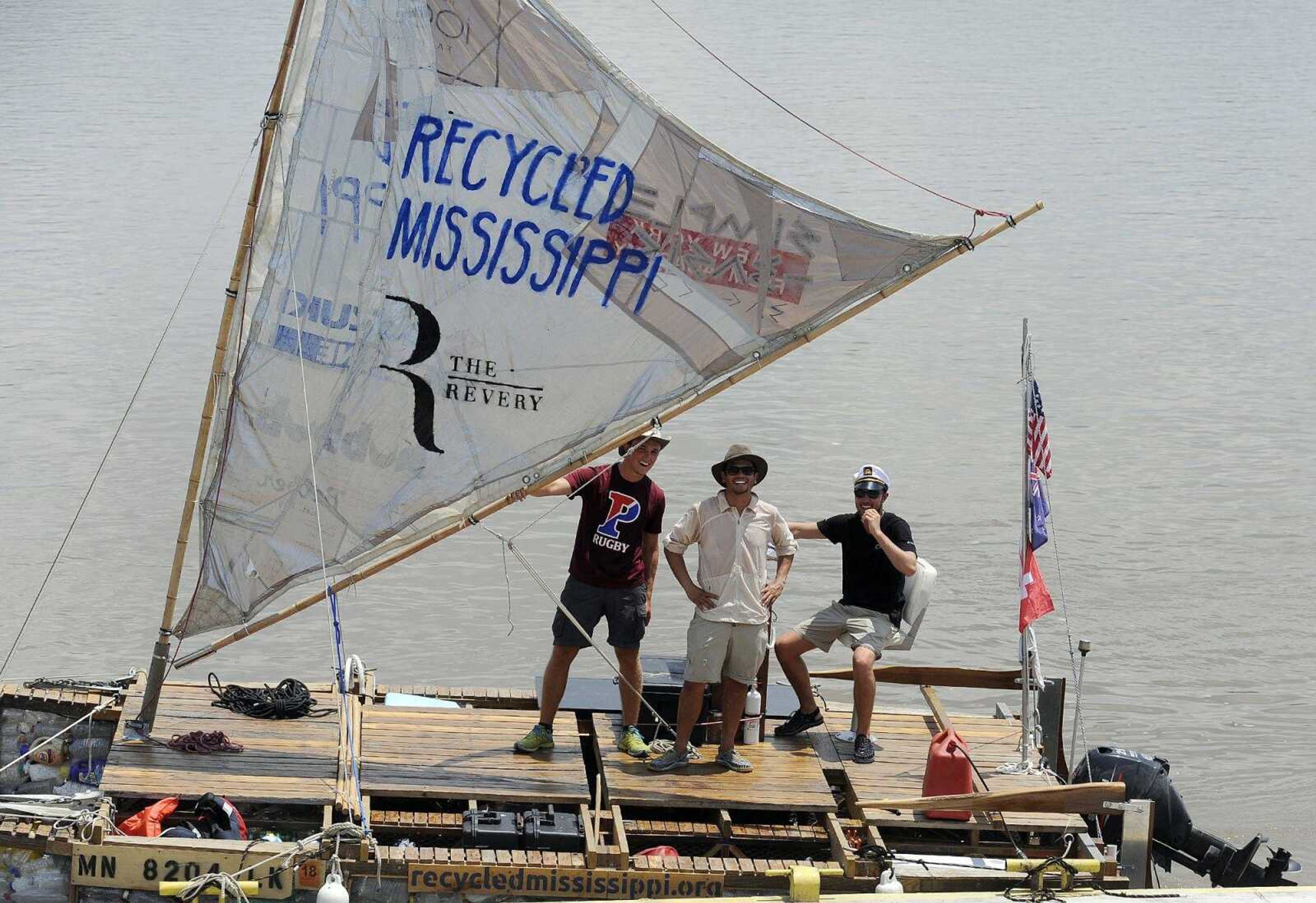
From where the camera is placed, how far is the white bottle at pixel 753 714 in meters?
10.7

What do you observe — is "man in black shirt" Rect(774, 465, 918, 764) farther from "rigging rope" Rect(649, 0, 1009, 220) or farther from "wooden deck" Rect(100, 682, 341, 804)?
"wooden deck" Rect(100, 682, 341, 804)

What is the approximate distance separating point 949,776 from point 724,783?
1.36m

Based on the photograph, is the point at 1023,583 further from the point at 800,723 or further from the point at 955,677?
the point at 800,723

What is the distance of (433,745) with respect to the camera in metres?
10.5

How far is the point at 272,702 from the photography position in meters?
10.8

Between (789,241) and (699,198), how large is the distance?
61cm

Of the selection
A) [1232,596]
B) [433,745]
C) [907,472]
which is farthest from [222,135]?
[433,745]

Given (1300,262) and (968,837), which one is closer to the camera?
(968,837)

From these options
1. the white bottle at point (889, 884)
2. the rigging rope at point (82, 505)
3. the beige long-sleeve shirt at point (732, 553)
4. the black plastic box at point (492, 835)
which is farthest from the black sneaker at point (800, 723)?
the rigging rope at point (82, 505)

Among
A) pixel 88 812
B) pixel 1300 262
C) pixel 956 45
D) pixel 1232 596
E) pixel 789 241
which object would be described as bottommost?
pixel 88 812

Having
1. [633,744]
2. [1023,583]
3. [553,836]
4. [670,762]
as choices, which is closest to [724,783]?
[670,762]

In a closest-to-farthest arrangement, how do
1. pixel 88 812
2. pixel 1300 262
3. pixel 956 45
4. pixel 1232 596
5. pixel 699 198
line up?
pixel 88 812 → pixel 699 198 → pixel 1232 596 → pixel 1300 262 → pixel 956 45

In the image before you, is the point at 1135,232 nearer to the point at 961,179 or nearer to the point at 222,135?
the point at 961,179

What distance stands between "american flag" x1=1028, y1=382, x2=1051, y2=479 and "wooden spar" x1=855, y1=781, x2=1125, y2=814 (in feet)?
7.08
